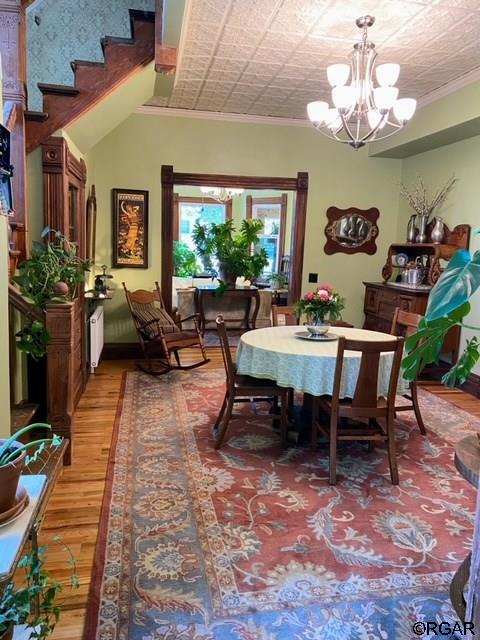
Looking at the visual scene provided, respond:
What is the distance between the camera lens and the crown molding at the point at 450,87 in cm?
427

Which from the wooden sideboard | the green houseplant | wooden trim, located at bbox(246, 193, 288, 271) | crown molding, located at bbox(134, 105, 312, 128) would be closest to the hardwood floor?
the wooden sideboard

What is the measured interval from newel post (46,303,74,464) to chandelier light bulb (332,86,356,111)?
224cm

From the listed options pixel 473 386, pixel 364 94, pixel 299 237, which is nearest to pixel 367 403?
pixel 364 94

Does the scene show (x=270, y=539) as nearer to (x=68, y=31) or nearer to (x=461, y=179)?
(x=461, y=179)

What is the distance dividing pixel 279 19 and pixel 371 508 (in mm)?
3288

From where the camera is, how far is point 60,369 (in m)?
3.11

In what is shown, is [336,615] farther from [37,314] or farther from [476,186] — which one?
[476,186]

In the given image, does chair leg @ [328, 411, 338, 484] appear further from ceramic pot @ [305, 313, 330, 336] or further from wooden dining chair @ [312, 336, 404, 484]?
ceramic pot @ [305, 313, 330, 336]

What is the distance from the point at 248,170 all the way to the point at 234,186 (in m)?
0.27

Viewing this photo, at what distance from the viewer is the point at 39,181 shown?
12.0ft

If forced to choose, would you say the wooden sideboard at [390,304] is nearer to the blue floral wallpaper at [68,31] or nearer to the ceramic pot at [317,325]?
the ceramic pot at [317,325]

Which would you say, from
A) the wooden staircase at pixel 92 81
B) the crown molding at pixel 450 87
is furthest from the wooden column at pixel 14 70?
the crown molding at pixel 450 87

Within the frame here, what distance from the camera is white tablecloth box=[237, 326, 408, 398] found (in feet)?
10.2

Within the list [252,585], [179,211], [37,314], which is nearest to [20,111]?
[37,314]
